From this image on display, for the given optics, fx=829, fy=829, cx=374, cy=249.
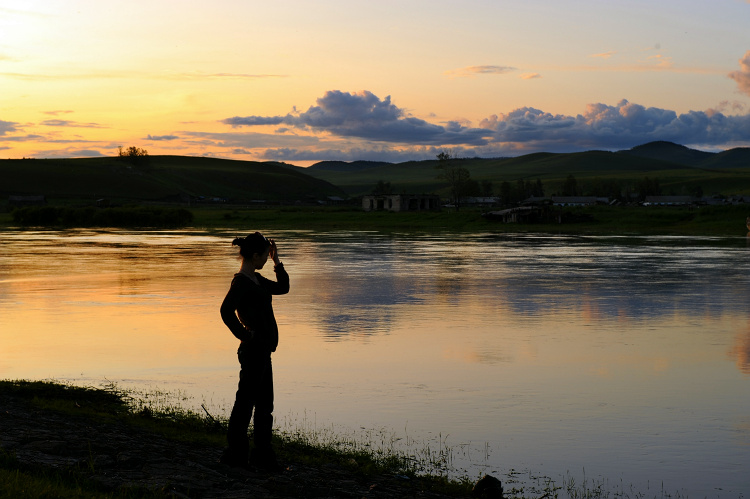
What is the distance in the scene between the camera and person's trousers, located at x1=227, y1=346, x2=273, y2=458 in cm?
930

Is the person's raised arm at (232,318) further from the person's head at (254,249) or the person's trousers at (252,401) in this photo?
the person's head at (254,249)

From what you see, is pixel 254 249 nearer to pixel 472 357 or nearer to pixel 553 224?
pixel 472 357

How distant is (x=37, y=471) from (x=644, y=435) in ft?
26.8

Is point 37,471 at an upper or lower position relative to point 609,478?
upper

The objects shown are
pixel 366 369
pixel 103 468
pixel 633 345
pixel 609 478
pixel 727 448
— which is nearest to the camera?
pixel 103 468

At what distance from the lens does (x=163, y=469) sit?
9125 mm

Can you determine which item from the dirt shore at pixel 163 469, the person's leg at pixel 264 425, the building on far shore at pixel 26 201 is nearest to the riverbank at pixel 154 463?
the dirt shore at pixel 163 469

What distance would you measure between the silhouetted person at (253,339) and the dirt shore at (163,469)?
0.27 meters

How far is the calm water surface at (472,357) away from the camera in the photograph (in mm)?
11523

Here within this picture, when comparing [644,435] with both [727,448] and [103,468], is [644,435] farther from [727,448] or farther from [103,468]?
[103,468]

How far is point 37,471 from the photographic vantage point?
332 inches

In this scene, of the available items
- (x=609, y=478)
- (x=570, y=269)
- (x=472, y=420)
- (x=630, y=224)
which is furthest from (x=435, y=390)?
(x=630, y=224)

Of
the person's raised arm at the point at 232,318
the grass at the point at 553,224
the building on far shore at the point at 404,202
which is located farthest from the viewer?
the building on far shore at the point at 404,202

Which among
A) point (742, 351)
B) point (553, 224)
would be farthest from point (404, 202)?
point (742, 351)
